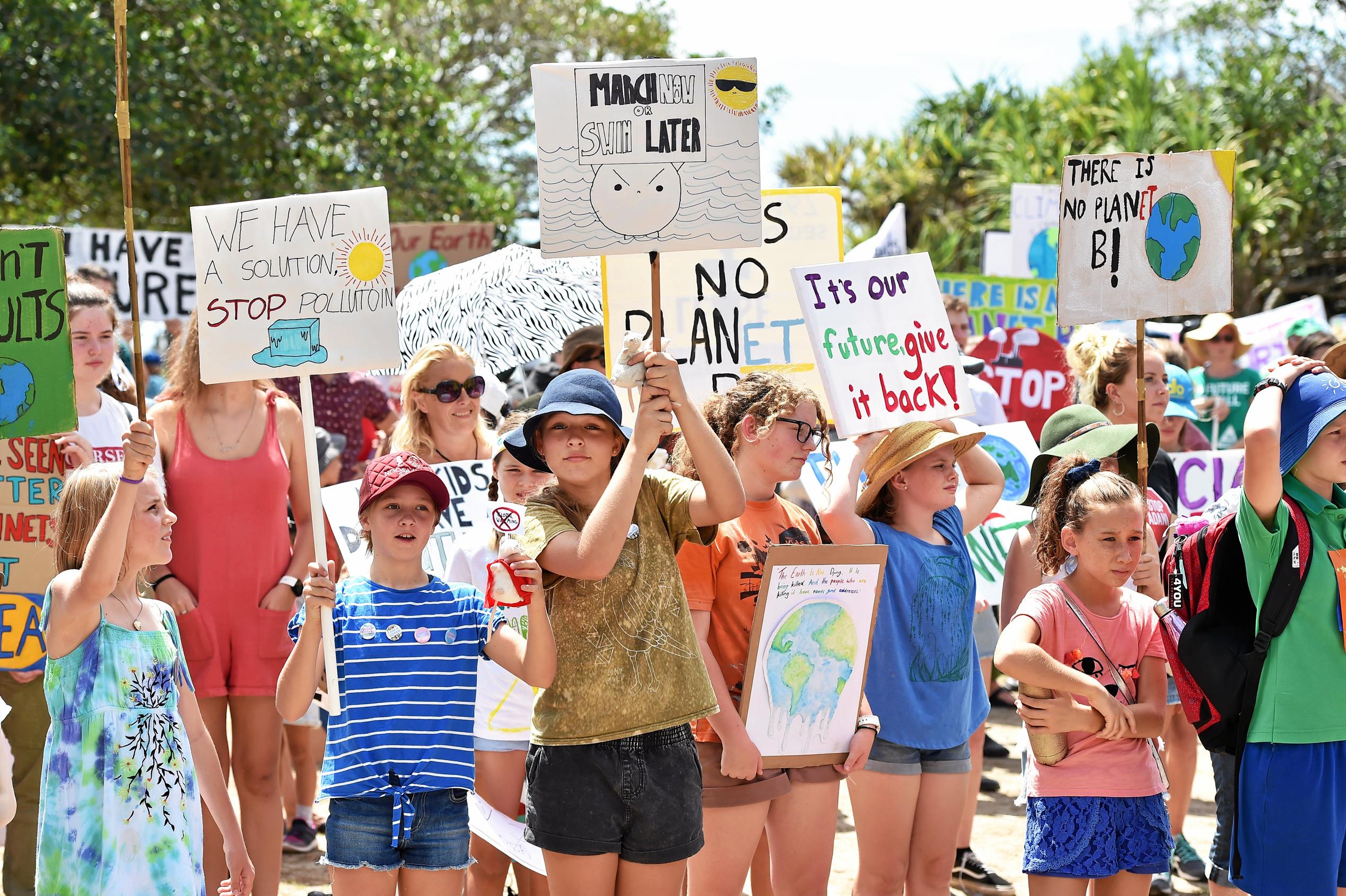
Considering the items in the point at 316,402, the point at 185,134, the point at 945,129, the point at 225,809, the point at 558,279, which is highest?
the point at 945,129

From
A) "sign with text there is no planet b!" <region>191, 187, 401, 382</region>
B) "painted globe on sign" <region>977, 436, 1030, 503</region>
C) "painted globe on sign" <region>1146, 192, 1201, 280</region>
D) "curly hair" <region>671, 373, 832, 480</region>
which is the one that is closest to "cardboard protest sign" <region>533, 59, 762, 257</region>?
"curly hair" <region>671, 373, 832, 480</region>

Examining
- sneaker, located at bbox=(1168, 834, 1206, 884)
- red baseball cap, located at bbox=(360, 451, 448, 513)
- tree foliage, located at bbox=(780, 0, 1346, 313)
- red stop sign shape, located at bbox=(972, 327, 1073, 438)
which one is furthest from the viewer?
tree foliage, located at bbox=(780, 0, 1346, 313)

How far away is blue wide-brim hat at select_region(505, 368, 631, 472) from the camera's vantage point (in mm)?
3391

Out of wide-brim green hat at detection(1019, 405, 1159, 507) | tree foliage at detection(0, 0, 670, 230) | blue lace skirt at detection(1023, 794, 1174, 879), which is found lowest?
blue lace skirt at detection(1023, 794, 1174, 879)

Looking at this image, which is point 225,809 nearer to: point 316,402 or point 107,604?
point 107,604

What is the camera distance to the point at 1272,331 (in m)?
10.1

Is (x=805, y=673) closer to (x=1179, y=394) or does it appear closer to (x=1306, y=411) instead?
(x=1306, y=411)

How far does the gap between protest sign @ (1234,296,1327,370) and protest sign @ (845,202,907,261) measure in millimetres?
3369

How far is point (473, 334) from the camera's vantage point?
22.3 ft

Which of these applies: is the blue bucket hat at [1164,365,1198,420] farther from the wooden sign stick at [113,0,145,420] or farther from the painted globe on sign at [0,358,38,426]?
the painted globe on sign at [0,358,38,426]

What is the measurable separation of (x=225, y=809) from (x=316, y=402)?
14.2 ft

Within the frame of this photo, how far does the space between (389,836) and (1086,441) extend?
2.59m

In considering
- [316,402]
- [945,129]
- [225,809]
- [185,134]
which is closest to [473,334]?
[316,402]

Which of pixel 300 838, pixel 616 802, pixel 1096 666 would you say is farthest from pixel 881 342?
pixel 300 838
